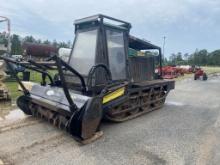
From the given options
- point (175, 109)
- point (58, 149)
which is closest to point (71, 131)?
point (58, 149)

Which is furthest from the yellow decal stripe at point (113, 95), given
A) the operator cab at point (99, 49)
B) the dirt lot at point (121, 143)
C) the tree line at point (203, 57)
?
the tree line at point (203, 57)

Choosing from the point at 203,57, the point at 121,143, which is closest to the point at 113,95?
the point at 121,143

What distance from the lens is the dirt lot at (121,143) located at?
3.83 metres

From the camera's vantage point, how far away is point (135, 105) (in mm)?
6441

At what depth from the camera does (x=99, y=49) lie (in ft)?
18.0

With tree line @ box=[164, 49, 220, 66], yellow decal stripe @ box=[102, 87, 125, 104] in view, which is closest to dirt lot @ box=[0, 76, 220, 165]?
yellow decal stripe @ box=[102, 87, 125, 104]

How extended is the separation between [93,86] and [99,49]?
0.85 meters

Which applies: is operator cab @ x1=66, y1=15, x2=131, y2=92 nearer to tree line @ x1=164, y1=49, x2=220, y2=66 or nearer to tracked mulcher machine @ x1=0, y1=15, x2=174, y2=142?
tracked mulcher machine @ x1=0, y1=15, x2=174, y2=142

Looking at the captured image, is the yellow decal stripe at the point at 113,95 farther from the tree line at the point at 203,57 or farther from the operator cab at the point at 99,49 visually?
the tree line at the point at 203,57

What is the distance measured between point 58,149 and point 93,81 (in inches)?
65.0

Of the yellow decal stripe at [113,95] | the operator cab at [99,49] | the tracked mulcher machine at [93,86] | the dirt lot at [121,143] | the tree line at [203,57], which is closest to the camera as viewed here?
the dirt lot at [121,143]

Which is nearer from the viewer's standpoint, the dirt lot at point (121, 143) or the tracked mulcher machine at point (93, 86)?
the dirt lot at point (121, 143)

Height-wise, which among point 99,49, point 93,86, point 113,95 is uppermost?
point 99,49

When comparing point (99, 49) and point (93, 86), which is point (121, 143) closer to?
point (93, 86)
